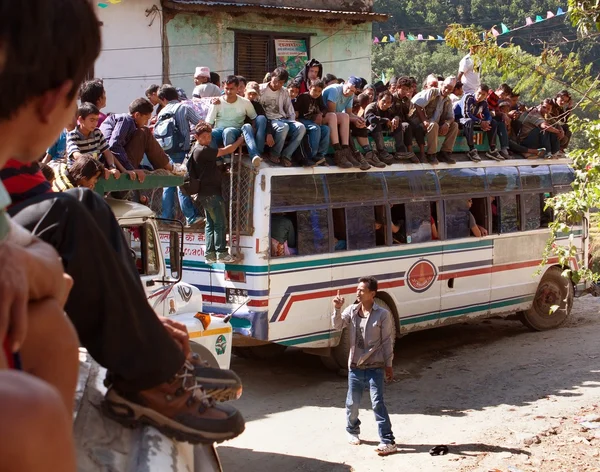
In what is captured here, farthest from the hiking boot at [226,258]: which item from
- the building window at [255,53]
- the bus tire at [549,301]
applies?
the building window at [255,53]

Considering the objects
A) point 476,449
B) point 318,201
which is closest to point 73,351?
point 476,449

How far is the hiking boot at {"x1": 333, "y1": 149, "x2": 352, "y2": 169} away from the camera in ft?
37.5

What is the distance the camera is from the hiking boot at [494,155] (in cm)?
1388

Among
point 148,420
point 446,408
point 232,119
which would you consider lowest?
point 446,408

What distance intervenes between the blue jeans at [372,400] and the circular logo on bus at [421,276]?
325 centimetres

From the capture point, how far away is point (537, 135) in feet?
48.7

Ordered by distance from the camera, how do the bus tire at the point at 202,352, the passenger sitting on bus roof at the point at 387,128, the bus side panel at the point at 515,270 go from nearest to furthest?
1. the bus tire at the point at 202,352
2. the passenger sitting on bus roof at the point at 387,128
3. the bus side panel at the point at 515,270

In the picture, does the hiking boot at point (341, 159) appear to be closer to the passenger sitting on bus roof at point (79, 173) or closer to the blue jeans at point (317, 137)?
the blue jeans at point (317, 137)

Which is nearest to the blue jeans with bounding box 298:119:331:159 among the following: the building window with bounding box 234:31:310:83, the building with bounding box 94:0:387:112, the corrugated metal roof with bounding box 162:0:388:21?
the building with bounding box 94:0:387:112

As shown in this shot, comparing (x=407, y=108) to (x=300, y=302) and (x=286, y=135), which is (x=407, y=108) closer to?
(x=286, y=135)

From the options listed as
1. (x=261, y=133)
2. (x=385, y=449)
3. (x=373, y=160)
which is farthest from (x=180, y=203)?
(x=385, y=449)

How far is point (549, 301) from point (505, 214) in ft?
6.16

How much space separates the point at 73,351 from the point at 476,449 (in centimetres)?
763

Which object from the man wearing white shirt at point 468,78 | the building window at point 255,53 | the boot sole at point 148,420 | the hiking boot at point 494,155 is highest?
the building window at point 255,53
